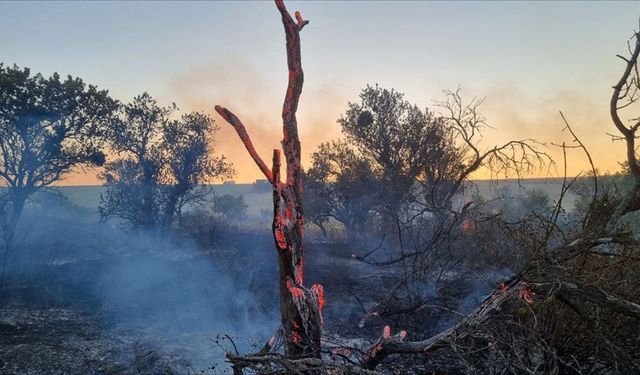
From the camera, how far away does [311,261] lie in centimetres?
1655

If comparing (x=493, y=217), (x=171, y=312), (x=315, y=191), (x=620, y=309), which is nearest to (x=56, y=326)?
(x=171, y=312)

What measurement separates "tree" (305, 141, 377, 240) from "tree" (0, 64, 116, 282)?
11.5m

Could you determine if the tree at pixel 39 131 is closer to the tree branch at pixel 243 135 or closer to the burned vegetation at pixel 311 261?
the burned vegetation at pixel 311 261

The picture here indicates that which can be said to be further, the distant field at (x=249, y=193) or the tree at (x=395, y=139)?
the distant field at (x=249, y=193)

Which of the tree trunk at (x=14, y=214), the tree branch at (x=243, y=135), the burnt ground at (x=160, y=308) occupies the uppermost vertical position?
the tree branch at (x=243, y=135)

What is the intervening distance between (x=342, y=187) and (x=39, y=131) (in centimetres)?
1451

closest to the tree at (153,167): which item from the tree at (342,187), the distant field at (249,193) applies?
the tree at (342,187)

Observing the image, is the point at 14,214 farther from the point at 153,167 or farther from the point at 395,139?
the point at 395,139

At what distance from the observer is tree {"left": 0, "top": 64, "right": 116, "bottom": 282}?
53.7ft

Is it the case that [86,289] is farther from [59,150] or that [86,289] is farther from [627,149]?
[627,149]

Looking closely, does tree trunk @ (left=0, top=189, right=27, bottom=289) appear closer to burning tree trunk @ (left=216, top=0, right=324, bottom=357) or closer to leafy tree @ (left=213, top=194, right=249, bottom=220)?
burning tree trunk @ (left=216, top=0, right=324, bottom=357)

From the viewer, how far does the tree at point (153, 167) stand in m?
20.5

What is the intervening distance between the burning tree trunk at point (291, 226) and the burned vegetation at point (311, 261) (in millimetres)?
22

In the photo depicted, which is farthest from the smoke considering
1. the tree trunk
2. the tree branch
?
the tree branch
